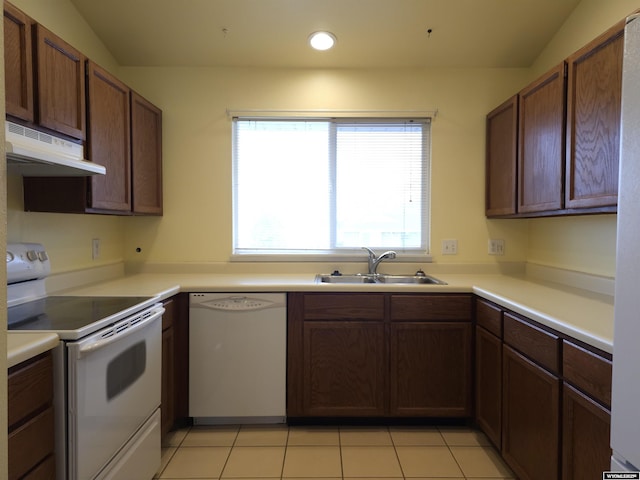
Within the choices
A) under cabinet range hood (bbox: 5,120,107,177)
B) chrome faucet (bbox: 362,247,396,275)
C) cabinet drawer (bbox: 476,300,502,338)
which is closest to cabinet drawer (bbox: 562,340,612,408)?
cabinet drawer (bbox: 476,300,502,338)

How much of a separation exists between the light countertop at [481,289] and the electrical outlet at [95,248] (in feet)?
0.67

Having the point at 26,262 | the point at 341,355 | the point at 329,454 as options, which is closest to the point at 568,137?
the point at 341,355

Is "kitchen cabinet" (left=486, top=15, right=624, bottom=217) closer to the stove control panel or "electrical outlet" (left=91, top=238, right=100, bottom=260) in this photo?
the stove control panel

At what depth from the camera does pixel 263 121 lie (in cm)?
264

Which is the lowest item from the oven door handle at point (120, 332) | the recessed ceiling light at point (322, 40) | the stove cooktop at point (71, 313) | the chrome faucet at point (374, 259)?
the oven door handle at point (120, 332)

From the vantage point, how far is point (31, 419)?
1.07 metres

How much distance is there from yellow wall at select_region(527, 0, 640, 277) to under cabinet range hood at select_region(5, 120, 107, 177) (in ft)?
8.41

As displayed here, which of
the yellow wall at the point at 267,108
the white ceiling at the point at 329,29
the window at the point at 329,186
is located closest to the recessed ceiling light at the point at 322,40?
the white ceiling at the point at 329,29

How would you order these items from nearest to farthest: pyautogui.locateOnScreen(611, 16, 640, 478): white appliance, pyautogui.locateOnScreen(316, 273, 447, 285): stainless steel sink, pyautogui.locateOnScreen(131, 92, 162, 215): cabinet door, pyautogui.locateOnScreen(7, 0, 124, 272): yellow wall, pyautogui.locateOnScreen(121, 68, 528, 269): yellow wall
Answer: pyautogui.locateOnScreen(611, 16, 640, 478): white appliance, pyautogui.locateOnScreen(7, 0, 124, 272): yellow wall, pyautogui.locateOnScreen(131, 92, 162, 215): cabinet door, pyautogui.locateOnScreen(316, 273, 447, 285): stainless steel sink, pyautogui.locateOnScreen(121, 68, 528, 269): yellow wall

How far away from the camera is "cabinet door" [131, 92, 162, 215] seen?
220 cm

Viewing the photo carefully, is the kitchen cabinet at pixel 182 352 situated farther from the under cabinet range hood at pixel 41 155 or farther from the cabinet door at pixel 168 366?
the under cabinet range hood at pixel 41 155

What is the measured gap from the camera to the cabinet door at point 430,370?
209 centimetres

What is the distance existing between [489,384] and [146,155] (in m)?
2.48

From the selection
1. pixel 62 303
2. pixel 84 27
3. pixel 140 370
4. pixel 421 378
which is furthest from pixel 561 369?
pixel 84 27
